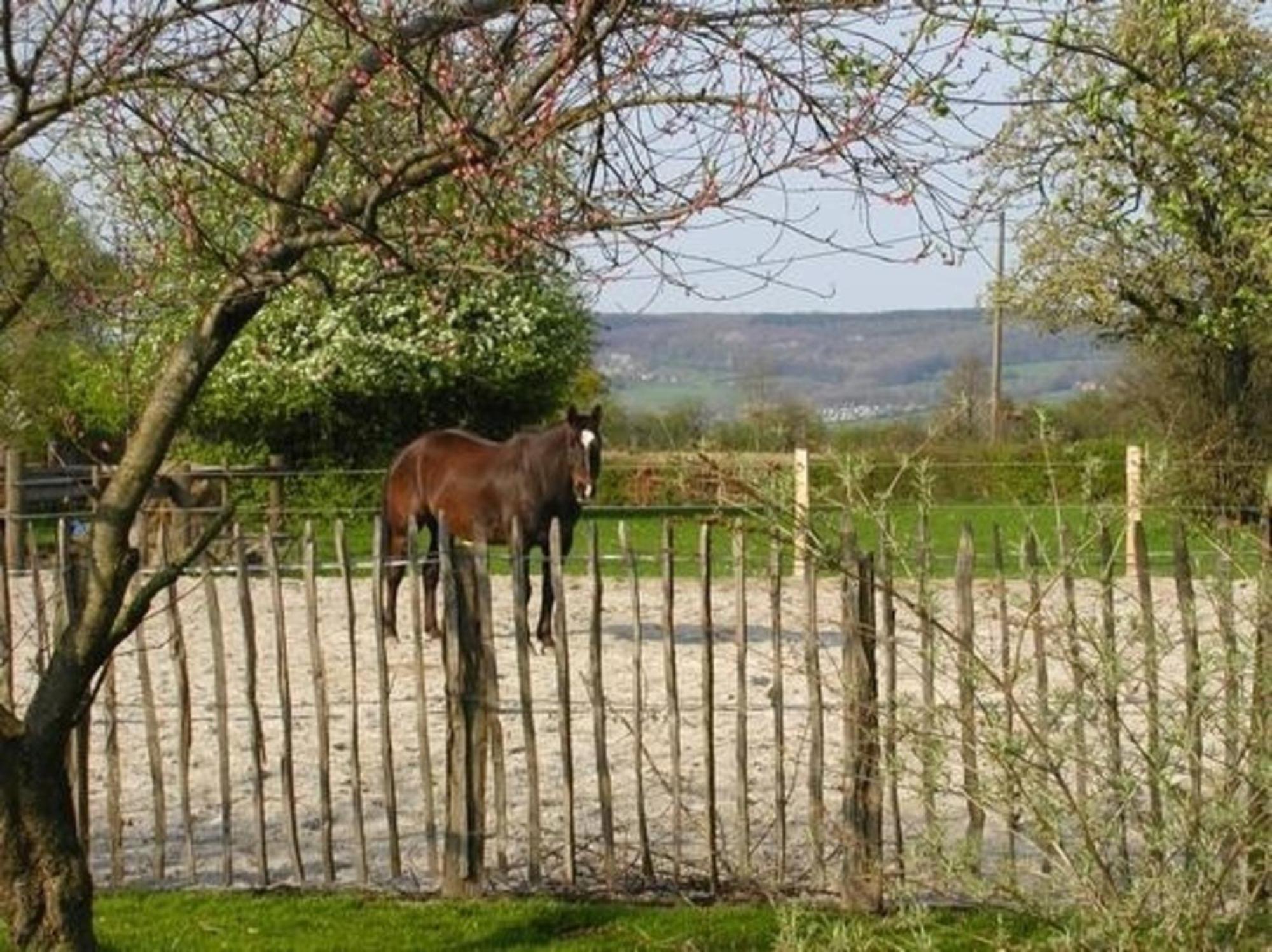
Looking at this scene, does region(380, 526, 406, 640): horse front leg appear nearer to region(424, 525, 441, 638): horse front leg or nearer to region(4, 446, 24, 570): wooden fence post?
region(424, 525, 441, 638): horse front leg

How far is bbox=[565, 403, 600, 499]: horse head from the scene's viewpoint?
47.1 feet

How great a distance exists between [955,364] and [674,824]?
4539 cm

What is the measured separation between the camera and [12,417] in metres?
18.7

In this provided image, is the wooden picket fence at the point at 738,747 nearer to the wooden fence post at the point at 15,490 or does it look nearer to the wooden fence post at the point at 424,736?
the wooden fence post at the point at 424,736

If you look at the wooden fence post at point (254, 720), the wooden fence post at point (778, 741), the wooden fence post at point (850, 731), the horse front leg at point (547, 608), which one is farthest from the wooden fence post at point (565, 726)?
the horse front leg at point (547, 608)

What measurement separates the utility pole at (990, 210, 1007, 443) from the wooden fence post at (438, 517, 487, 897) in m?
7.85

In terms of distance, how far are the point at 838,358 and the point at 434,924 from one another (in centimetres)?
6900

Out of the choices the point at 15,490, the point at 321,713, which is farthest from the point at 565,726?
the point at 15,490

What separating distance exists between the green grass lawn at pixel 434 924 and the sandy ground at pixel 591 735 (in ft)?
1.02

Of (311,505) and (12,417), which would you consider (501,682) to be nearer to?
(12,417)

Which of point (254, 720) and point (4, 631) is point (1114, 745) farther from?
point (4, 631)

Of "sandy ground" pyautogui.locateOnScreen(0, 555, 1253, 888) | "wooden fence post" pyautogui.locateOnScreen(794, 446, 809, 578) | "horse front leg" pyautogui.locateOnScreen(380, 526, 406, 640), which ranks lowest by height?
"sandy ground" pyautogui.locateOnScreen(0, 555, 1253, 888)

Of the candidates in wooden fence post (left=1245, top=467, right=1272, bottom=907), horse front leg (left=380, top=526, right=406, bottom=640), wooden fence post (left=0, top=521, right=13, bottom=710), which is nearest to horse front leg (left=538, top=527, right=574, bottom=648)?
horse front leg (left=380, top=526, right=406, bottom=640)

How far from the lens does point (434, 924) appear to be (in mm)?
7223
